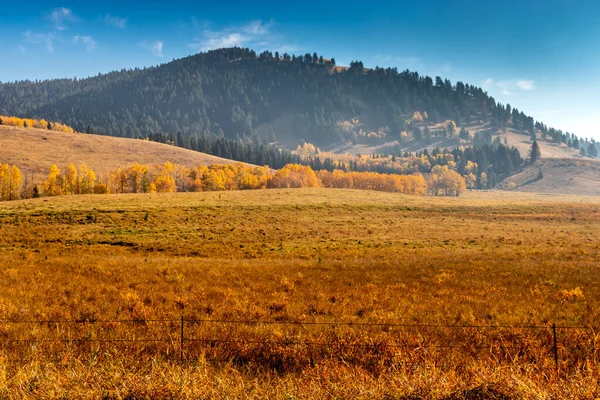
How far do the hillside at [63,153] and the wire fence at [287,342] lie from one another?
164m

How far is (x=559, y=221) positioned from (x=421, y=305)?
2594 inches

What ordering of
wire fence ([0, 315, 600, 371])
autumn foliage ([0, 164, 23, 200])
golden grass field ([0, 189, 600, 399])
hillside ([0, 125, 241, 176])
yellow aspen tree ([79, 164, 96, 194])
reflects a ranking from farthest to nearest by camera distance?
hillside ([0, 125, 241, 176]), yellow aspen tree ([79, 164, 96, 194]), autumn foliage ([0, 164, 23, 200]), wire fence ([0, 315, 600, 371]), golden grass field ([0, 189, 600, 399])

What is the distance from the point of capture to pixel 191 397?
17.4ft

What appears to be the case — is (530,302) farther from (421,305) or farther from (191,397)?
(191,397)

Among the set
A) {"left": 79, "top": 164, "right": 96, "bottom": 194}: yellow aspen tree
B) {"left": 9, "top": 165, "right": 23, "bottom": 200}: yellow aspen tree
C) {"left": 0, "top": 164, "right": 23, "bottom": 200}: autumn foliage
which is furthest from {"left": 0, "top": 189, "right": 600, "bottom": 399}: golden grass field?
{"left": 9, "top": 165, "right": 23, "bottom": 200}: yellow aspen tree

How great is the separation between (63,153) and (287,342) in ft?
645

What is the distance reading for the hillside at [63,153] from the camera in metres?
148

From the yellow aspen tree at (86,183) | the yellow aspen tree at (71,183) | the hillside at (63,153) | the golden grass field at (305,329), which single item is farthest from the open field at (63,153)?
the golden grass field at (305,329)

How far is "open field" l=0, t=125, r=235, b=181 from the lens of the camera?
146875mm

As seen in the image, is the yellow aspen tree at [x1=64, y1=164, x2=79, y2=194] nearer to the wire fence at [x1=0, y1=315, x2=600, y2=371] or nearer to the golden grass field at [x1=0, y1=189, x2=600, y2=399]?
the golden grass field at [x1=0, y1=189, x2=600, y2=399]

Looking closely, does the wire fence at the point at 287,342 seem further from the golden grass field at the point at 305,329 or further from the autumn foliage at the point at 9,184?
the autumn foliage at the point at 9,184

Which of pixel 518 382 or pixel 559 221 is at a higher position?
pixel 518 382

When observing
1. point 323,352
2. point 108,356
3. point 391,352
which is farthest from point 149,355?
point 391,352

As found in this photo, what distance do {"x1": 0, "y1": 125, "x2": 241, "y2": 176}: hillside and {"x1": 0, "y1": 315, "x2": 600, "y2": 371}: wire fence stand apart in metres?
164
